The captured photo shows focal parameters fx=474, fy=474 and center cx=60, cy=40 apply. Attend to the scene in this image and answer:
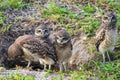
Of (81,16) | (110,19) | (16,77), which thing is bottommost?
(16,77)

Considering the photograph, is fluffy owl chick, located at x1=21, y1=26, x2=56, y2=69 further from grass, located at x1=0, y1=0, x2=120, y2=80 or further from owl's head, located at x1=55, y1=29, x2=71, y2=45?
grass, located at x1=0, y1=0, x2=120, y2=80

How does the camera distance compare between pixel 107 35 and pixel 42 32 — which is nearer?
pixel 107 35

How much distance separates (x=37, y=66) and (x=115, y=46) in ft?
4.92

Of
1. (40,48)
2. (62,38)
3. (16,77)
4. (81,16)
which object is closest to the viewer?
(16,77)

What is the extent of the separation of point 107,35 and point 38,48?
3.87 ft

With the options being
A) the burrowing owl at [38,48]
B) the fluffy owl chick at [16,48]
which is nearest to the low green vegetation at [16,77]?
the burrowing owl at [38,48]

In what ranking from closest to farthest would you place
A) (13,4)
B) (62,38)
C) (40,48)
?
(62,38), (40,48), (13,4)

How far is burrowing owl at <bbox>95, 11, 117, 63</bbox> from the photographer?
7.91 metres

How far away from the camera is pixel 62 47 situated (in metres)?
7.87

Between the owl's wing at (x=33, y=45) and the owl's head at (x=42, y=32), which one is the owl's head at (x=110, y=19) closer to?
the owl's head at (x=42, y=32)

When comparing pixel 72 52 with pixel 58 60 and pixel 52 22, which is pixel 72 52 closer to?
pixel 58 60

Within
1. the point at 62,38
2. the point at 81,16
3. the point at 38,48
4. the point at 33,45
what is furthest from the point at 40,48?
the point at 81,16

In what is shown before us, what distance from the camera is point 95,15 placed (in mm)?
9336

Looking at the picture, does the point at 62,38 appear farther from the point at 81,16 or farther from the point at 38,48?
the point at 81,16
